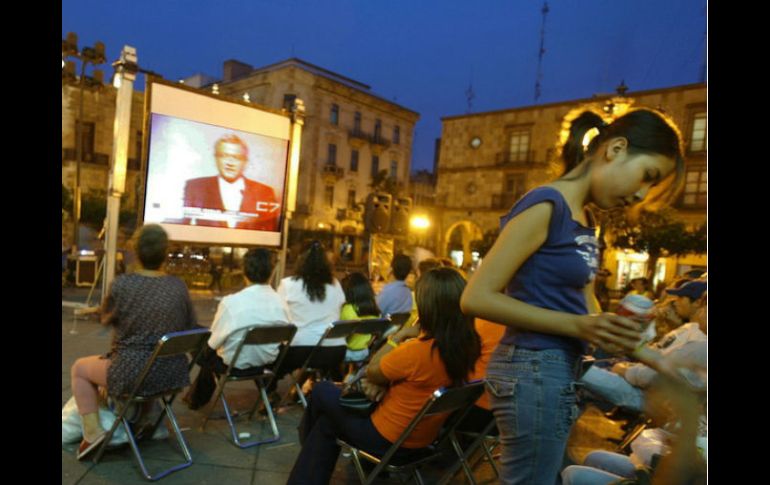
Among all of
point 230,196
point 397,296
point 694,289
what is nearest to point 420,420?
point 397,296

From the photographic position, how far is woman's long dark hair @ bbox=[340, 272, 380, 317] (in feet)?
14.5

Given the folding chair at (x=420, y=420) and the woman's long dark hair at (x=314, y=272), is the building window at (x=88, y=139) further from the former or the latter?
the folding chair at (x=420, y=420)

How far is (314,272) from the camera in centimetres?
420

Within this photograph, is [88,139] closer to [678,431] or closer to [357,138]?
[357,138]

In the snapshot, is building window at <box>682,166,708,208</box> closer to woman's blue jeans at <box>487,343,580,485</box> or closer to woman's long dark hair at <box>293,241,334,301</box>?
woman's long dark hair at <box>293,241,334,301</box>

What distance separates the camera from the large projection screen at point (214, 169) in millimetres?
5980

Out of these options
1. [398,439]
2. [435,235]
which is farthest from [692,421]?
[435,235]

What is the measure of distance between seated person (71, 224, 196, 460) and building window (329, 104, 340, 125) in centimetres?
3136

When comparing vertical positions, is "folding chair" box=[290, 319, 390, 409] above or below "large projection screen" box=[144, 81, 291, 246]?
below

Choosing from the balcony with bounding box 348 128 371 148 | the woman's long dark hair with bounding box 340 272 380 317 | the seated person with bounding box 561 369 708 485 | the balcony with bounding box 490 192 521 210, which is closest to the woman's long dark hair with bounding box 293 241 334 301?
the woman's long dark hair with bounding box 340 272 380 317

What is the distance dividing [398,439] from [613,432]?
3069 mm

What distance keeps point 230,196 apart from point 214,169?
0.42 m

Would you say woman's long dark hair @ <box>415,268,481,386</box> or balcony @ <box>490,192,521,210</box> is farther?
balcony @ <box>490,192,521,210</box>
